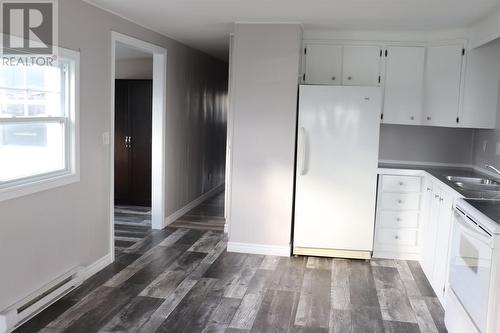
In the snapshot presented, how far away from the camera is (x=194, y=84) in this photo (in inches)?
263

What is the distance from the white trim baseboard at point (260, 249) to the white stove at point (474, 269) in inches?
73.4

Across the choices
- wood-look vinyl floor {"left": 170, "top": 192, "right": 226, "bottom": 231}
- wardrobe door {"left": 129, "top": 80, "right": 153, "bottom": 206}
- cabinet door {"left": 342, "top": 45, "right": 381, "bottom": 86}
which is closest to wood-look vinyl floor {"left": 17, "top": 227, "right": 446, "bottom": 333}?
wood-look vinyl floor {"left": 170, "top": 192, "right": 226, "bottom": 231}

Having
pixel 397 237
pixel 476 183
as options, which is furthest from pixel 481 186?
pixel 397 237

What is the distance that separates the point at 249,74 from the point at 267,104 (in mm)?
335

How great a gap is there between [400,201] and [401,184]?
166mm

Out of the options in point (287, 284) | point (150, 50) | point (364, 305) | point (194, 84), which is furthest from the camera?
point (194, 84)

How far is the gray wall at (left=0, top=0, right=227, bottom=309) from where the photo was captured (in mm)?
3174

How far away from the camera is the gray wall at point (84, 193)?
3174 millimetres

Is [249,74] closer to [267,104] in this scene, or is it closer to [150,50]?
[267,104]

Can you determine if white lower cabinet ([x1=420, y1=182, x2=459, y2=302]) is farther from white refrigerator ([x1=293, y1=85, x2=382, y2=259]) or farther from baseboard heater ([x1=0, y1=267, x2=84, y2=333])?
baseboard heater ([x1=0, y1=267, x2=84, y2=333])

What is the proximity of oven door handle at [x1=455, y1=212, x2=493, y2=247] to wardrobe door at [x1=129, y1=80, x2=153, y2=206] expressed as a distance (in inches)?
185

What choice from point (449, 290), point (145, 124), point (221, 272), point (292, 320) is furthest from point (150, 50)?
point (449, 290)

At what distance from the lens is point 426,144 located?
5188mm

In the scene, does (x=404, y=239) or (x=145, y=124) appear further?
(x=145, y=124)
